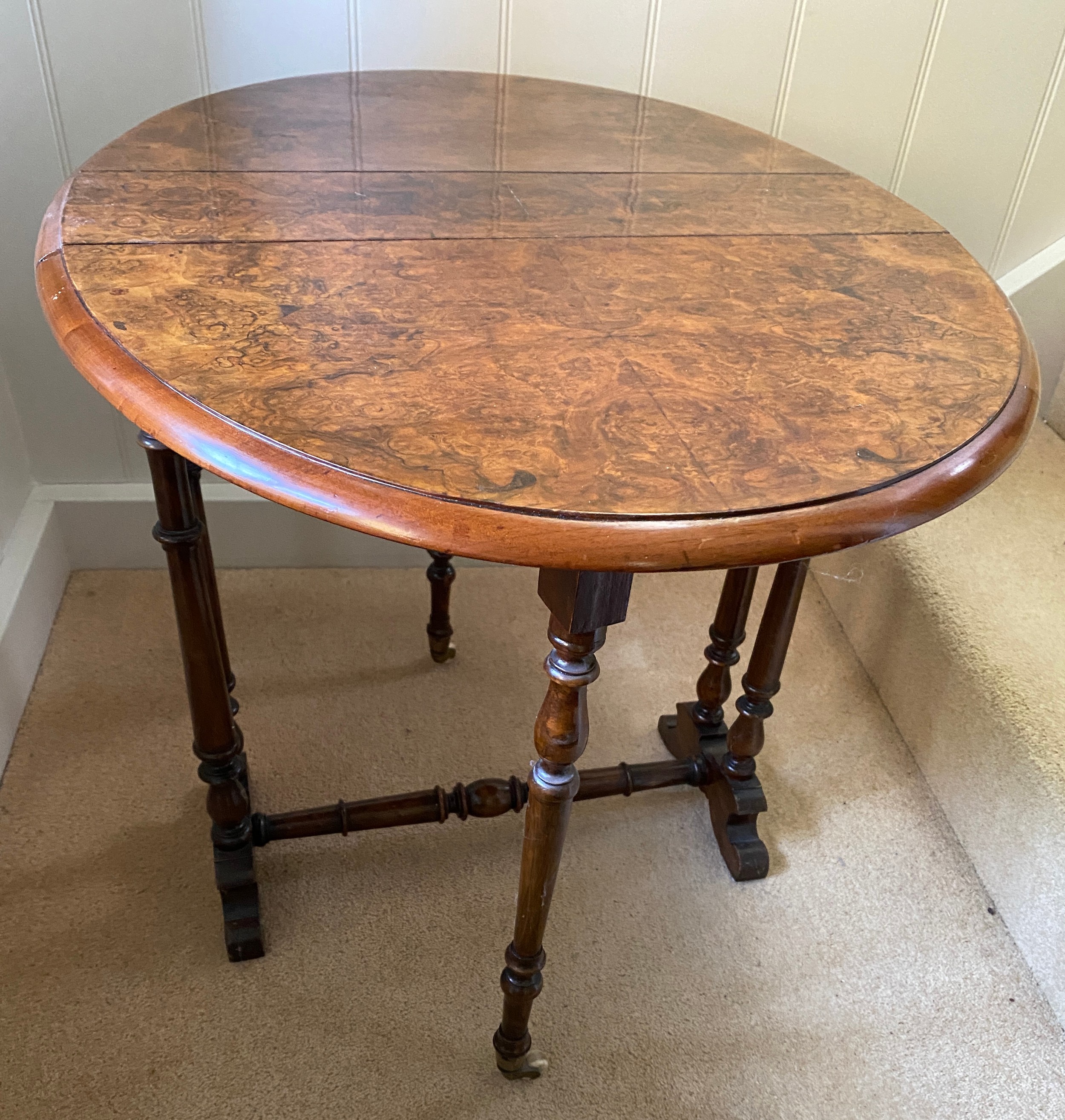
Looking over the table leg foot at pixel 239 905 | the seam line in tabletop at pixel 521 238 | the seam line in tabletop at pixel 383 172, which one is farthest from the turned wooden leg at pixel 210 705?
the seam line in tabletop at pixel 383 172

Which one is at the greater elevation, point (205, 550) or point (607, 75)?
point (607, 75)

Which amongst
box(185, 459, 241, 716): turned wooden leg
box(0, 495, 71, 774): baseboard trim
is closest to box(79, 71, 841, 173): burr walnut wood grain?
box(185, 459, 241, 716): turned wooden leg

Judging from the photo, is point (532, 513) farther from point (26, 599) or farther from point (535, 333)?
point (26, 599)

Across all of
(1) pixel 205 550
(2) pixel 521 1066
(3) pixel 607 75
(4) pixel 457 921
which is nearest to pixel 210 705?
(1) pixel 205 550

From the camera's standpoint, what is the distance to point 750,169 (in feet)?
3.49

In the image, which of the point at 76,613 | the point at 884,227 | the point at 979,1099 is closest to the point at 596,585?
the point at 884,227

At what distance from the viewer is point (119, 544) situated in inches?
65.0

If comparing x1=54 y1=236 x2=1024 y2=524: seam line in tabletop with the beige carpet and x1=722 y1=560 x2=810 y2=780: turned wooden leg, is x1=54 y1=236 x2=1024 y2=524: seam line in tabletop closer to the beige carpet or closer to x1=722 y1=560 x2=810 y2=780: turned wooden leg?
x1=722 y1=560 x2=810 y2=780: turned wooden leg

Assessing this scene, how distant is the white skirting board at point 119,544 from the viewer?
146 cm

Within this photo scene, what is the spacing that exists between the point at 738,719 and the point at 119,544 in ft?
3.45

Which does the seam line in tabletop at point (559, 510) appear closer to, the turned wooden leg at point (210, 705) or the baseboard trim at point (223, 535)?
the turned wooden leg at point (210, 705)

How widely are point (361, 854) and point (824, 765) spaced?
67 centimetres

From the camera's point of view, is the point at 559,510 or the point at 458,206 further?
the point at 458,206

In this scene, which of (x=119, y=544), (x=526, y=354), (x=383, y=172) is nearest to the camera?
(x=526, y=354)
